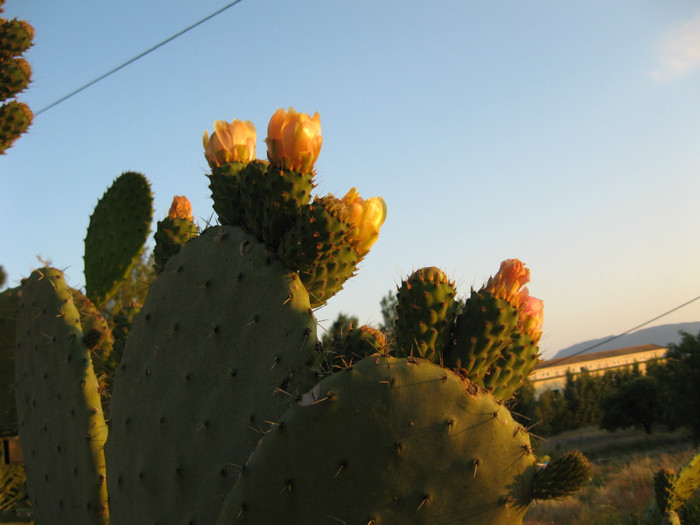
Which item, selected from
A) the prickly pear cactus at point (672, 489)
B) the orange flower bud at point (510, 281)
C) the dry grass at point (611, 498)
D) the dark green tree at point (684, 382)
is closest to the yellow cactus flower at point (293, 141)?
the orange flower bud at point (510, 281)

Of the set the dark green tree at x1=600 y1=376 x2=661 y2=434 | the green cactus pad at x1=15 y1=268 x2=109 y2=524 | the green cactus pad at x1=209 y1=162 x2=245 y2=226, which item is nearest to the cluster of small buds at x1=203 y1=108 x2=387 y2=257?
the green cactus pad at x1=209 y1=162 x2=245 y2=226

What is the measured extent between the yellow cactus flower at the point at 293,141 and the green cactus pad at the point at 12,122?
11.3 feet

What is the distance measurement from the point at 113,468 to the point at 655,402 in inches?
1215

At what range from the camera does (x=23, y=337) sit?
2492 millimetres

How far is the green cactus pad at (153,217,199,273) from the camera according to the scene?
2109 mm

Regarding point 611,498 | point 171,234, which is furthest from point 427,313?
point 611,498

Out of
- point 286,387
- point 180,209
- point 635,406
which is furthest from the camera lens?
point 635,406

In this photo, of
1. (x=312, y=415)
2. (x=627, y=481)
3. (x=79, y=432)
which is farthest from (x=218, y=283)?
(x=627, y=481)

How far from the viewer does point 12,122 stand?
4266mm

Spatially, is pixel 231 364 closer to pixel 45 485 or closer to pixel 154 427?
pixel 154 427

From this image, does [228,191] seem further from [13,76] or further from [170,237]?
[13,76]

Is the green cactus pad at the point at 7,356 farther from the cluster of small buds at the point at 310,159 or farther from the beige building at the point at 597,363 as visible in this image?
the beige building at the point at 597,363

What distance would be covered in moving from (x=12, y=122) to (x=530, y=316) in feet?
13.3

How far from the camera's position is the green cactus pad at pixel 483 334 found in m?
1.45
